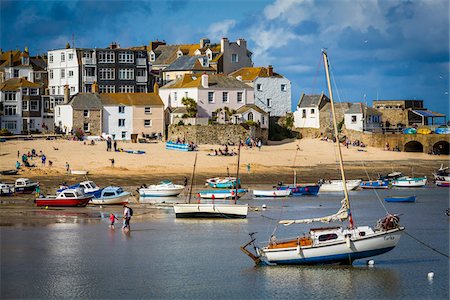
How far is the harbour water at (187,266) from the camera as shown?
29594 mm

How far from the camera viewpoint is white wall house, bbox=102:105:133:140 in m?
85.1

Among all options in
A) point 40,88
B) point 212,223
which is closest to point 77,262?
point 212,223

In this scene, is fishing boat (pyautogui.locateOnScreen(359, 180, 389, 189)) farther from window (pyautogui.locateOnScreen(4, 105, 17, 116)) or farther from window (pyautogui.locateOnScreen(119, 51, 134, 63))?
window (pyautogui.locateOnScreen(4, 105, 17, 116))

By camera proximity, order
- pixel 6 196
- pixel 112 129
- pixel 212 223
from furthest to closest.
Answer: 1. pixel 112 129
2. pixel 6 196
3. pixel 212 223

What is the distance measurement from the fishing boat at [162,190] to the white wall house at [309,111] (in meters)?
39.9

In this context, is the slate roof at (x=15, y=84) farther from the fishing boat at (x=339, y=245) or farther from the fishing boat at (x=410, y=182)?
the fishing boat at (x=339, y=245)

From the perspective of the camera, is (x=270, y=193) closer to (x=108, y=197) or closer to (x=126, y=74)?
(x=108, y=197)

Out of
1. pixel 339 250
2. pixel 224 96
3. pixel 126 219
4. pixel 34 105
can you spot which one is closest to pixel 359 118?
pixel 224 96

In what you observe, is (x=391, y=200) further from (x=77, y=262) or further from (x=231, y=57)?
(x=231, y=57)

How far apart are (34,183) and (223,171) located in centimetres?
1740

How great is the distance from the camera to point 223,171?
67.4 m

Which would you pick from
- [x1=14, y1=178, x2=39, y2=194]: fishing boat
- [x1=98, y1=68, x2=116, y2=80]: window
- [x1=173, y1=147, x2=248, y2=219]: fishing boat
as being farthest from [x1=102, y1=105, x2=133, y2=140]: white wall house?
[x1=173, y1=147, x2=248, y2=219]: fishing boat

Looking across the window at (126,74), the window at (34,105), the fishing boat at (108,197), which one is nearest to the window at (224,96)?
the window at (126,74)

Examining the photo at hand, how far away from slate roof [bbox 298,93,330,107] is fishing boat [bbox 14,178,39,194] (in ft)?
154
